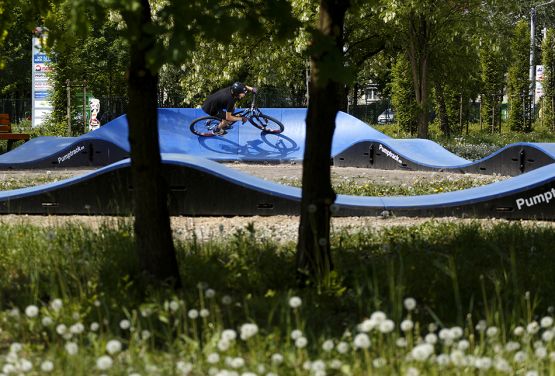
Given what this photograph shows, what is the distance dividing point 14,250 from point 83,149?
13625mm

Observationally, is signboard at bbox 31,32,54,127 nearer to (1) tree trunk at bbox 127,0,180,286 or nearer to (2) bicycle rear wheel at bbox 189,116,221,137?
(2) bicycle rear wheel at bbox 189,116,221,137

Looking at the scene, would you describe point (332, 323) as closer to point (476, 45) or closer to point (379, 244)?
point (379, 244)

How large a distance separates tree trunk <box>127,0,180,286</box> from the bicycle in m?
17.2

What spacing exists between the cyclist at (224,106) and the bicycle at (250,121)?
6.6 inches

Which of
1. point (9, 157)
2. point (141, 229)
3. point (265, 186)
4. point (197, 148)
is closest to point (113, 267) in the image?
point (141, 229)

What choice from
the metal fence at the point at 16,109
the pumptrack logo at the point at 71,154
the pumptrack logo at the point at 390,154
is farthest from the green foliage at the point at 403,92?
the metal fence at the point at 16,109

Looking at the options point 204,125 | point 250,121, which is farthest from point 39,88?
point 250,121

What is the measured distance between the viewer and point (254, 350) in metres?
3.97

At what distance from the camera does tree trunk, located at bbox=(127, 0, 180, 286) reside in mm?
5422

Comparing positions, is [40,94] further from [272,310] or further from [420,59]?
[272,310]

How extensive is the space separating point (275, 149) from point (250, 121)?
1.17 meters

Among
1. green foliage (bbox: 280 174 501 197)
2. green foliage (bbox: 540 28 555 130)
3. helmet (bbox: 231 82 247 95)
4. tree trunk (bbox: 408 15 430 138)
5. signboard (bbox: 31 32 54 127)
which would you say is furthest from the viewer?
green foliage (bbox: 540 28 555 130)

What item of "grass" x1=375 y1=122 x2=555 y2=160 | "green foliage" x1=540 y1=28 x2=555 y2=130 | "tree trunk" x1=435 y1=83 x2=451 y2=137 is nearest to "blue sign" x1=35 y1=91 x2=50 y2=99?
"grass" x1=375 y1=122 x2=555 y2=160

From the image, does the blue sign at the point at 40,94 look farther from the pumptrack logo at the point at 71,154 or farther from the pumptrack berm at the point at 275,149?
the pumptrack logo at the point at 71,154
